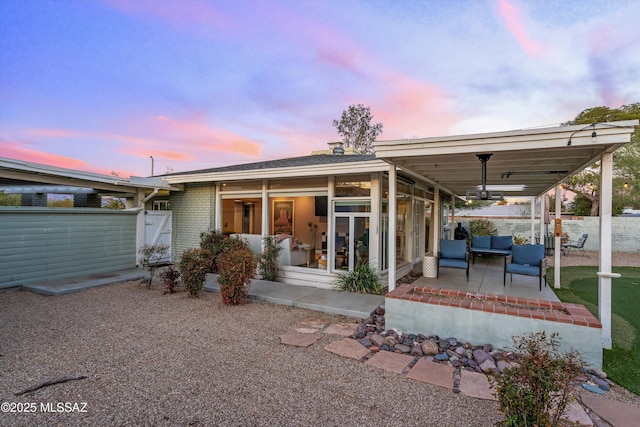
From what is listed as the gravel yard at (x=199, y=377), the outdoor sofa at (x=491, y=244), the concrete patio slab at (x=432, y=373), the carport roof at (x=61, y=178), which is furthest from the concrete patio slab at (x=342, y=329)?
the carport roof at (x=61, y=178)

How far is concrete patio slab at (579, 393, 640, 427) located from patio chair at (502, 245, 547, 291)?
363cm

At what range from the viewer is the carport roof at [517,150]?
3768 mm

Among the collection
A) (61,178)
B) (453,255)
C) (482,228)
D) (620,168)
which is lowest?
(453,255)

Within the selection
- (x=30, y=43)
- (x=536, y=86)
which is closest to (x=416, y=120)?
(x=536, y=86)

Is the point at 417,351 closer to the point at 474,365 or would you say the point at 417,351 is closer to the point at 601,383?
the point at 474,365

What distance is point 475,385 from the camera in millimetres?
3102

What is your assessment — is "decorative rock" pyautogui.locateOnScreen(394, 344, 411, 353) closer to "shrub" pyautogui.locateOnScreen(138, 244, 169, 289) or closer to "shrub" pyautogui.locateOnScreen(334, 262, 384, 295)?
"shrub" pyautogui.locateOnScreen(334, 262, 384, 295)

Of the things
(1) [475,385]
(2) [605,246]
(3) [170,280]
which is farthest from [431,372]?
(3) [170,280]

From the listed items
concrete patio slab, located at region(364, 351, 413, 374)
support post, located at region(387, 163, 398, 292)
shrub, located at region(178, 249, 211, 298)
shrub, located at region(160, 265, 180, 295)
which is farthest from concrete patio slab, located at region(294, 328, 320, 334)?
shrub, located at region(160, 265, 180, 295)

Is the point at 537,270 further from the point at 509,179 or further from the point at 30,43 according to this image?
the point at 30,43

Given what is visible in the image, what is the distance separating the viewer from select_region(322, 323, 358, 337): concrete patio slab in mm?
4543

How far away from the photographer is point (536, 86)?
9.76 meters

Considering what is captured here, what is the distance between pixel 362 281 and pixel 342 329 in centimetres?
202

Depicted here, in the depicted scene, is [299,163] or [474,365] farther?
[299,163]
